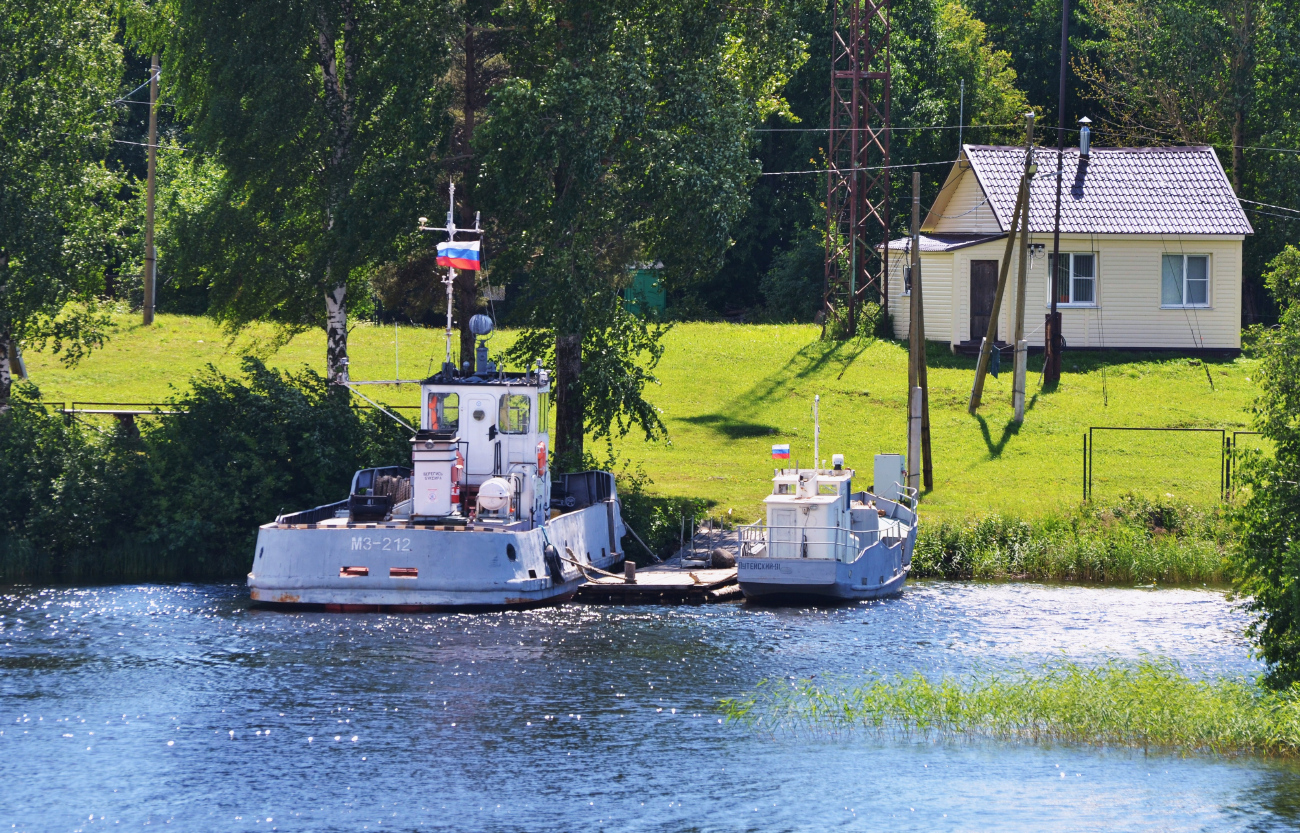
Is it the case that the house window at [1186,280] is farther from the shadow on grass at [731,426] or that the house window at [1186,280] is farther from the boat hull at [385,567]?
the boat hull at [385,567]

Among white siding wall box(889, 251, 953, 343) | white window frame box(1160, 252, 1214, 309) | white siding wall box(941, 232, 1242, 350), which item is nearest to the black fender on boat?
white siding wall box(889, 251, 953, 343)

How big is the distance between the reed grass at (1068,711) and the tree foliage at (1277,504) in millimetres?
682

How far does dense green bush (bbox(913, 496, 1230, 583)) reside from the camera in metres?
31.4

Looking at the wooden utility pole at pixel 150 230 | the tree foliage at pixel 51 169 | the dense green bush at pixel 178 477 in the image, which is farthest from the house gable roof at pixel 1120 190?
the wooden utility pole at pixel 150 230

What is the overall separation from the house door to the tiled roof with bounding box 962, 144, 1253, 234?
1.70 metres

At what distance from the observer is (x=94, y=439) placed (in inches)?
1326

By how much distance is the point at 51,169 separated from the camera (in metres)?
35.7

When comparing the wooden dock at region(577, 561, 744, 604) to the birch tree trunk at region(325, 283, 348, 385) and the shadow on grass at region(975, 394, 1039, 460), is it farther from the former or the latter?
the shadow on grass at region(975, 394, 1039, 460)

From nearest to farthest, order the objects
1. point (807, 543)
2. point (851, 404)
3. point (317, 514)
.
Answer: point (807, 543)
point (317, 514)
point (851, 404)

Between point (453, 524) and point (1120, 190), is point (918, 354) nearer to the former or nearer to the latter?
point (453, 524)

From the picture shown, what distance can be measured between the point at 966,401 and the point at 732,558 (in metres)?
15.3

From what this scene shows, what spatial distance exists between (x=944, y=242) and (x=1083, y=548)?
875 inches

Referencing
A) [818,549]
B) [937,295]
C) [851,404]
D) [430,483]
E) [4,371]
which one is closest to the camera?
[430,483]

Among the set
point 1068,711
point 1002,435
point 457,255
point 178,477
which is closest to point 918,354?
point 1002,435
